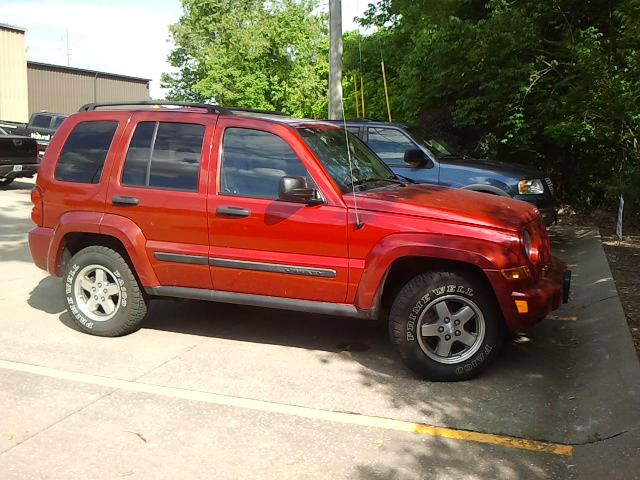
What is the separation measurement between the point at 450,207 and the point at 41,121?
76.9 ft

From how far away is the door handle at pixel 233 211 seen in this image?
4.97 meters

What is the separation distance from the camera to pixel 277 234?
4891 millimetres

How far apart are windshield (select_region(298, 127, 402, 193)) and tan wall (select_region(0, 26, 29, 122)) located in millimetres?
34940

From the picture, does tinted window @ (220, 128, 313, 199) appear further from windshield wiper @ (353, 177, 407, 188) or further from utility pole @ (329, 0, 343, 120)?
utility pole @ (329, 0, 343, 120)

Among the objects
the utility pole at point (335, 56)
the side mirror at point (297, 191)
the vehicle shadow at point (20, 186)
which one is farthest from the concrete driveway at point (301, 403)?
the vehicle shadow at point (20, 186)

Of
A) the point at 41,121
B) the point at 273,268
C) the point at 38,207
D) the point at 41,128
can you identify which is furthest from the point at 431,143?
the point at 41,121

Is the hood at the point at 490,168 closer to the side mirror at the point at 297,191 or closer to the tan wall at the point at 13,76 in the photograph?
the side mirror at the point at 297,191

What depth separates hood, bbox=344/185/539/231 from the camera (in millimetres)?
4535

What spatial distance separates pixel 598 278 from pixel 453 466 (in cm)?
415

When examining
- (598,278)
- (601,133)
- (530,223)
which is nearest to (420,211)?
(530,223)

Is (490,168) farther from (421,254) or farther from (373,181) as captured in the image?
(421,254)

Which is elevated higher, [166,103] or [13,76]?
[13,76]

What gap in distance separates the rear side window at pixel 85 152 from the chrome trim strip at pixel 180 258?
0.90 meters

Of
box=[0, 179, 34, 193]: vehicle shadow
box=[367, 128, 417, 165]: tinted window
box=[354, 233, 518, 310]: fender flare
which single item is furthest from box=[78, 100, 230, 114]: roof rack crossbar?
box=[0, 179, 34, 193]: vehicle shadow
